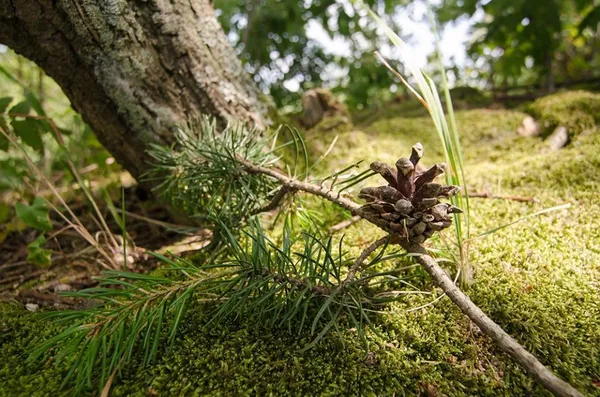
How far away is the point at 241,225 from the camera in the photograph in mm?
1090

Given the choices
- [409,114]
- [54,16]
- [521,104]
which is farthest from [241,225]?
[521,104]

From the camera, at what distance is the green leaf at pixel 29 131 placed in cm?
152

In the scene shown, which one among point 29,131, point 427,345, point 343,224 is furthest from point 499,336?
point 29,131

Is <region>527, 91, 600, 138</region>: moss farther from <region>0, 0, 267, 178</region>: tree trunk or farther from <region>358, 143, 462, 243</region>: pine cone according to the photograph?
<region>0, 0, 267, 178</region>: tree trunk

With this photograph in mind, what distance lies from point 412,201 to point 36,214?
122 centimetres

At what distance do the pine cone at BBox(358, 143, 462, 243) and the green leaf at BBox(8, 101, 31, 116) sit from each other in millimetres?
1472

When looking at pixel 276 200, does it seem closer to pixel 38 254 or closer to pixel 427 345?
pixel 427 345

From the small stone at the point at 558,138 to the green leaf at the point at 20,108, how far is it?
7.15 feet

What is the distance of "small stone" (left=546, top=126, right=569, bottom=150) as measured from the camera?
1570 millimetres

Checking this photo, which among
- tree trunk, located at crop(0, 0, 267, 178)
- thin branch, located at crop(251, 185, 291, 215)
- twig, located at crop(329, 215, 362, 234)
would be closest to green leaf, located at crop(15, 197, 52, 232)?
tree trunk, located at crop(0, 0, 267, 178)

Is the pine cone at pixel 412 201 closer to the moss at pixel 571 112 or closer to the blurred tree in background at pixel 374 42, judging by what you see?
the moss at pixel 571 112

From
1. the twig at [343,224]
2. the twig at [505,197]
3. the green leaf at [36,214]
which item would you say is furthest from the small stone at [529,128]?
the green leaf at [36,214]

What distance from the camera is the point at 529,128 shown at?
176cm

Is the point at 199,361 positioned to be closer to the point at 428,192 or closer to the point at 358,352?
the point at 358,352
